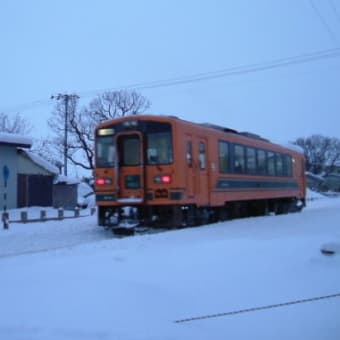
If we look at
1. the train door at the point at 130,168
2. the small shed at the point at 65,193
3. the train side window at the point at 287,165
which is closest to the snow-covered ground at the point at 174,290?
the train door at the point at 130,168

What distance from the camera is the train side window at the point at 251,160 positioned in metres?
20.2

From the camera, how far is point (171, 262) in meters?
8.60

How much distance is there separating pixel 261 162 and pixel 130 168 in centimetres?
740

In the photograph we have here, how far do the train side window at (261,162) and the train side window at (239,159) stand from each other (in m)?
1.61

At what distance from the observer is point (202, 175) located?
1656 cm

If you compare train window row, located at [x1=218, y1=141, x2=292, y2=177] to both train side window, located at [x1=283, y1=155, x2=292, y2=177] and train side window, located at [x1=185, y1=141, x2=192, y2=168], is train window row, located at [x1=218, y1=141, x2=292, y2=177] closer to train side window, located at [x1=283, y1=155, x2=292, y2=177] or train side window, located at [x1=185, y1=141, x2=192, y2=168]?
train side window, located at [x1=283, y1=155, x2=292, y2=177]

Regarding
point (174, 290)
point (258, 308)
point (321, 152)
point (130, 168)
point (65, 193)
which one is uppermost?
point (321, 152)

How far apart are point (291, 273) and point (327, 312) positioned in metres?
1.38

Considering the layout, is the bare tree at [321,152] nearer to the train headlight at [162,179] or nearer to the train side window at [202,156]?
the train side window at [202,156]

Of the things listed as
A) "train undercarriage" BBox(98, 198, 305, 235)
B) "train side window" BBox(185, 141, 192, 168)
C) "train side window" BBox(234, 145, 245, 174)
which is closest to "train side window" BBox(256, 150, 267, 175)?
"train side window" BBox(234, 145, 245, 174)

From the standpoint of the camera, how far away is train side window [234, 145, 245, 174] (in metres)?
19.1

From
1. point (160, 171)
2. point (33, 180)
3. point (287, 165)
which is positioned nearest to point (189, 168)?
point (160, 171)

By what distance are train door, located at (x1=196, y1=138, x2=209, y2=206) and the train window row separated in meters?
1.09

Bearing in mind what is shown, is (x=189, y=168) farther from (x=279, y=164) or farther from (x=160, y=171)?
(x=279, y=164)
